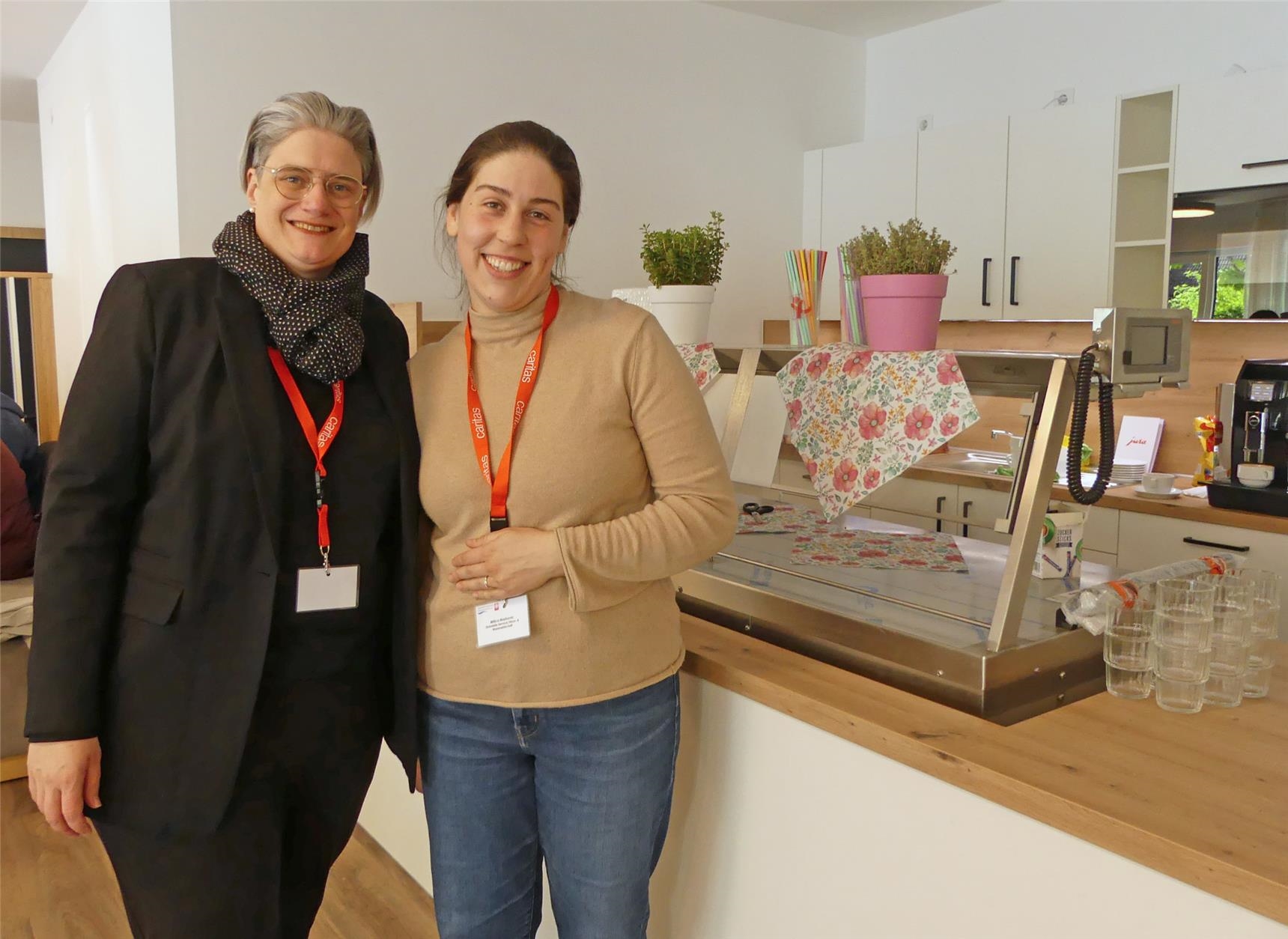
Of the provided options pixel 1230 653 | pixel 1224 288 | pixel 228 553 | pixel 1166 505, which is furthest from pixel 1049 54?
pixel 228 553

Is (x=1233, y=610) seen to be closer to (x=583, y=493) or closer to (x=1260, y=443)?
(x=583, y=493)

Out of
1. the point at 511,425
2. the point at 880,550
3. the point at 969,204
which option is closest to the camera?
the point at 511,425

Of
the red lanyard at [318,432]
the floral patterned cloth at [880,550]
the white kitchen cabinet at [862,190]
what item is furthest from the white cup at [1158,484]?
the red lanyard at [318,432]

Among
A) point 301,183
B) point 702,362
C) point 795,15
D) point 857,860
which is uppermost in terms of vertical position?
point 795,15

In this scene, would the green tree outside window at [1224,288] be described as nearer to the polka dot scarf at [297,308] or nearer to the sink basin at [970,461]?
the sink basin at [970,461]

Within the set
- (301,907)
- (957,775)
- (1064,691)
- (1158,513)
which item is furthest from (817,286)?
(1158,513)

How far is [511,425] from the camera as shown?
1.37 meters

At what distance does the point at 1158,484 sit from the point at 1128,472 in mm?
358

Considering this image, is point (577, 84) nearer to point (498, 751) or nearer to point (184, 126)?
point (184, 126)

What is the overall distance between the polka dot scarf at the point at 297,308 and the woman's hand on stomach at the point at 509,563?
29 centimetres

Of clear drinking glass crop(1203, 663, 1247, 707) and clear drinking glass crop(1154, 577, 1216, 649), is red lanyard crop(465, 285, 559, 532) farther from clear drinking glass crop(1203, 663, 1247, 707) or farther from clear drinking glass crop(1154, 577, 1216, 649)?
clear drinking glass crop(1203, 663, 1247, 707)

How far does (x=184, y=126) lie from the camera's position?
2961mm

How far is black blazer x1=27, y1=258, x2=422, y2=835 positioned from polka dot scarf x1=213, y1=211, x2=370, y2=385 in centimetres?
A: 5

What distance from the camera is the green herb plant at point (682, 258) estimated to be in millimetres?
2254
